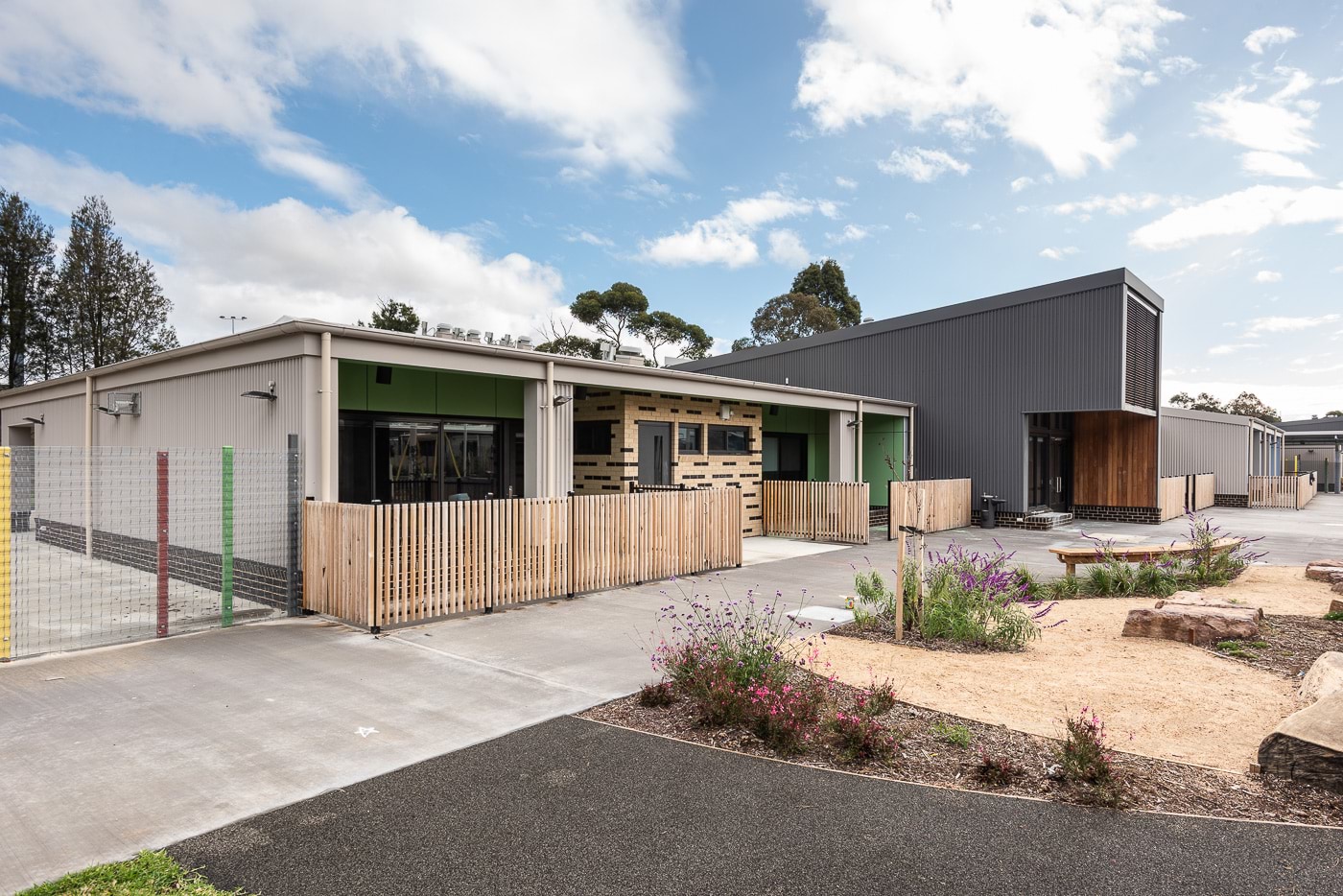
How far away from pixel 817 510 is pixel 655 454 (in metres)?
3.71

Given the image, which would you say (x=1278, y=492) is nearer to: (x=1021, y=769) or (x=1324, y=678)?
(x=1324, y=678)

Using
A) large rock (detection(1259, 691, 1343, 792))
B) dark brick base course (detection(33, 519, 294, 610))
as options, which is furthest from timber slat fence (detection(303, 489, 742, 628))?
large rock (detection(1259, 691, 1343, 792))

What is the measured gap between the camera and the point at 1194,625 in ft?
21.7

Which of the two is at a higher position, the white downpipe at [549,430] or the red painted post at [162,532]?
the white downpipe at [549,430]

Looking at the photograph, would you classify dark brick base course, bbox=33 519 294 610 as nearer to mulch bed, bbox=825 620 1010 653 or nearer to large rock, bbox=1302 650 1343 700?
mulch bed, bbox=825 620 1010 653

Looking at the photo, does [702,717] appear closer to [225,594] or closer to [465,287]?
[225,594]

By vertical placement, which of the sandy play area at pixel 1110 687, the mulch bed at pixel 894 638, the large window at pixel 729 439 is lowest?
the mulch bed at pixel 894 638

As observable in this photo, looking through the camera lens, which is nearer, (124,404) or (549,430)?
(549,430)

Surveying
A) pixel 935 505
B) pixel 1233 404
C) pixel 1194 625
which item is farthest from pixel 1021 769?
pixel 1233 404

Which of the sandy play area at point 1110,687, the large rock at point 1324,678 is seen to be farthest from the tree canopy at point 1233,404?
the large rock at point 1324,678

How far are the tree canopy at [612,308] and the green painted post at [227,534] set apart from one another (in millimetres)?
39885

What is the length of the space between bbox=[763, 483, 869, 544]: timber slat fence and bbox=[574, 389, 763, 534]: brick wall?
376 mm

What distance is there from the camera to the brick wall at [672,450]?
13.4 m

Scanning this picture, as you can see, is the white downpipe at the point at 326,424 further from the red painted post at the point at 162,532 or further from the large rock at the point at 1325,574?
the large rock at the point at 1325,574
